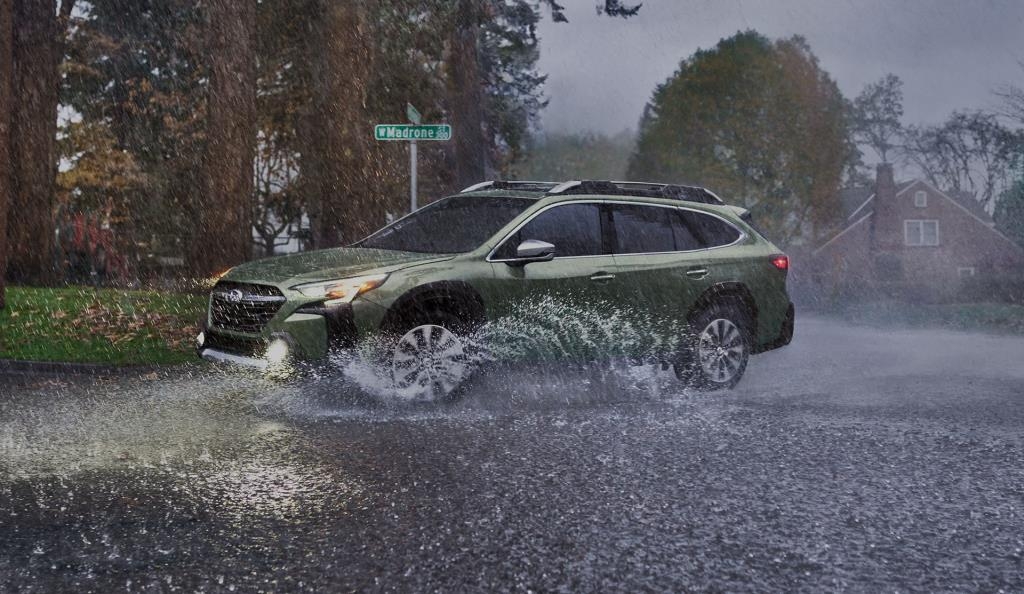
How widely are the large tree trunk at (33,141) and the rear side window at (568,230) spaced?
13770mm

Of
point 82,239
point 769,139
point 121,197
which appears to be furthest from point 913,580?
point 769,139

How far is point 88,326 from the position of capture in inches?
486

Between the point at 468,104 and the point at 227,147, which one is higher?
the point at 468,104

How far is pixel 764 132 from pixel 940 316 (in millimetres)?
30241

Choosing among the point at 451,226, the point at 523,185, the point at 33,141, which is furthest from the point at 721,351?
the point at 33,141

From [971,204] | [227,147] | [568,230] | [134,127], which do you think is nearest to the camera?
[568,230]

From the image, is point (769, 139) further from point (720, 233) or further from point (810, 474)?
point (810, 474)

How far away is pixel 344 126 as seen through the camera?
57.4 ft

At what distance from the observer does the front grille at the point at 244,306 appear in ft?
24.2

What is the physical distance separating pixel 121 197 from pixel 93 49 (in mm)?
9648

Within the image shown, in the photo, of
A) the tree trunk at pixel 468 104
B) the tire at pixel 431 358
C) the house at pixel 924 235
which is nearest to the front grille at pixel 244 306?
the tire at pixel 431 358

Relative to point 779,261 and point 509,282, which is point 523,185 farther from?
point 779,261

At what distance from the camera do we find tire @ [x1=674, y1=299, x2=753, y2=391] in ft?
29.4

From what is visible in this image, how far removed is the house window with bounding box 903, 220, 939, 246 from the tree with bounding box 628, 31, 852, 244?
5042mm
